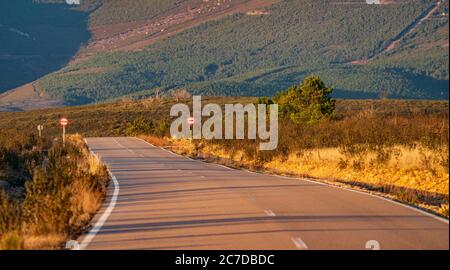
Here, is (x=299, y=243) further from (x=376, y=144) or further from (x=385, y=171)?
(x=376, y=144)

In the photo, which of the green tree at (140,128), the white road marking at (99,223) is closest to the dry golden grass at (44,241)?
the white road marking at (99,223)

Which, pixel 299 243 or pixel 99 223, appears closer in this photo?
pixel 299 243

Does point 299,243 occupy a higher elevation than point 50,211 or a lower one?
lower

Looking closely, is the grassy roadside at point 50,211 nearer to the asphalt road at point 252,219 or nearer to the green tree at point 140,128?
the asphalt road at point 252,219

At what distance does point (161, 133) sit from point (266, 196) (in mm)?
52229

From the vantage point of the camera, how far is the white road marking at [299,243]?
1336 cm

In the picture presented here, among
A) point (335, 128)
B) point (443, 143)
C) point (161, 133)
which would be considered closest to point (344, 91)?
point (161, 133)

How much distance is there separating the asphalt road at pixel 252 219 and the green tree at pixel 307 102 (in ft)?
107

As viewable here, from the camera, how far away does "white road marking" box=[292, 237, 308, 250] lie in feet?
43.8

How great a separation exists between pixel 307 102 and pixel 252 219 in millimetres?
46330

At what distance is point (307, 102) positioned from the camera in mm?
62875

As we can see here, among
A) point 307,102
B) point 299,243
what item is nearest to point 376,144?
point 299,243

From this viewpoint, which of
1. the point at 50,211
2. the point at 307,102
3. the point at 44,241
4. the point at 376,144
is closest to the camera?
the point at 44,241

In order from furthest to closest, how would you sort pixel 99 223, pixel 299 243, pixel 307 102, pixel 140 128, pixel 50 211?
pixel 140 128
pixel 307 102
pixel 99 223
pixel 50 211
pixel 299 243
